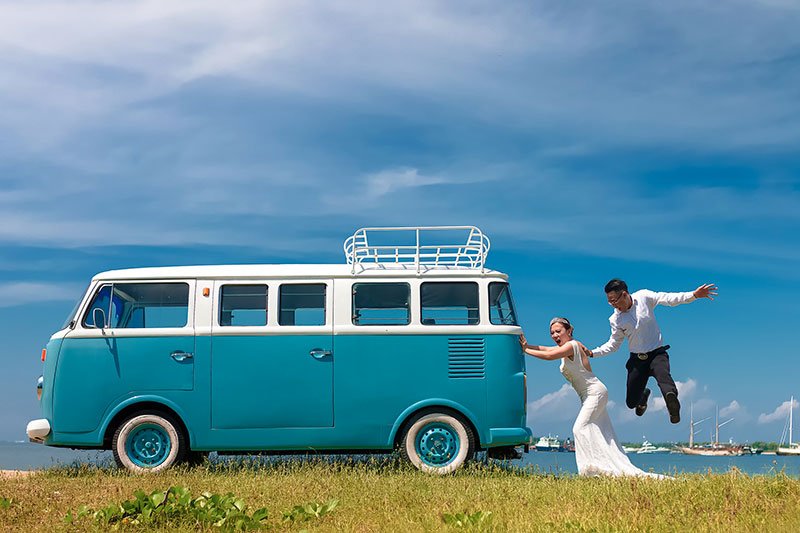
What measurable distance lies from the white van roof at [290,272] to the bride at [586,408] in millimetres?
1113

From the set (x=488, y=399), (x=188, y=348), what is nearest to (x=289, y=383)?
(x=188, y=348)

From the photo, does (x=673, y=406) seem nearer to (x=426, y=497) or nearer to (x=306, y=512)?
(x=426, y=497)

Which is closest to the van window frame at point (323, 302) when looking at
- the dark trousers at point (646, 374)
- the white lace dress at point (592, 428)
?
the white lace dress at point (592, 428)

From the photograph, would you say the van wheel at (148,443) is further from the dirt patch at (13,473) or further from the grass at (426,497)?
the dirt patch at (13,473)

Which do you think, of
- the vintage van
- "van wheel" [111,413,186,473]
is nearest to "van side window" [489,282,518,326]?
the vintage van

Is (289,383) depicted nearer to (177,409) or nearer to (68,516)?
(177,409)

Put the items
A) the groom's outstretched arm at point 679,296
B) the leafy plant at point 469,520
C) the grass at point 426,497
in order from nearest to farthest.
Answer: the leafy plant at point 469,520 < the grass at point 426,497 < the groom's outstretched arm at point 679,296

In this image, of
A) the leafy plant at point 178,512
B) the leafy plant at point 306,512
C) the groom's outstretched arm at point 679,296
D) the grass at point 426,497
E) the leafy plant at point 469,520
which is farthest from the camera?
the groom's outstretched arm at point 679,296

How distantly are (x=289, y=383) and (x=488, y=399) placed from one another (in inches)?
106

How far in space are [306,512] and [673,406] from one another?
5785 millimetres

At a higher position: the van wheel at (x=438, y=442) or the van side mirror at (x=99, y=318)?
the van side mirror at (x=99, y=318)

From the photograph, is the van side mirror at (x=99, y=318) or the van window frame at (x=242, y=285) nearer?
the van window frame at (x=242, y=285)

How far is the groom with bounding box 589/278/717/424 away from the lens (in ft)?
39.4

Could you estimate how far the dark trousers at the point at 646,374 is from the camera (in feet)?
39.5
